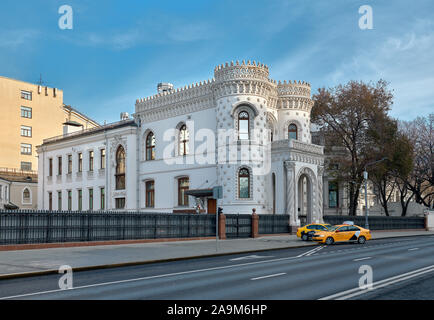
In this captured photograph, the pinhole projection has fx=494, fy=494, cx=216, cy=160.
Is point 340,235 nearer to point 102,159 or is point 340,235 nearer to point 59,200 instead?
point 102,159

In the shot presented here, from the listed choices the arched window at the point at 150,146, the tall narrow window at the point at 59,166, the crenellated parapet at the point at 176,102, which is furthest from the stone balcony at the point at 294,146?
the tall narrow window at the point at 59,166

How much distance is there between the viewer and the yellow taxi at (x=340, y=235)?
30.2 meters

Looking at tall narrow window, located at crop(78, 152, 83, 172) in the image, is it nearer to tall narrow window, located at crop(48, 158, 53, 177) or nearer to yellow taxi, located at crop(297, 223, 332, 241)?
tall narrow window, located at crop(48, 158, 53, 177)

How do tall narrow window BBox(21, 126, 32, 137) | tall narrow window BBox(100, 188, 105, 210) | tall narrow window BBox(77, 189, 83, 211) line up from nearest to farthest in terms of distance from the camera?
tall narrow window BBox(100, 188, 105, 210), tall narrow window BBox(77, 189, 83, 211), tall narrow window BBox(21, 126, 32, 137)

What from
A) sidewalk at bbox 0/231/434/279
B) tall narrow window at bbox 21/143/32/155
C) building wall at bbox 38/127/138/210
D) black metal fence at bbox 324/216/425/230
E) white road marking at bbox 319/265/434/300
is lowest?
black metal fence at bbox 324/216/425/230

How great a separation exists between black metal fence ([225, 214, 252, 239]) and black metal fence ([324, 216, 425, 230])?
11.6m

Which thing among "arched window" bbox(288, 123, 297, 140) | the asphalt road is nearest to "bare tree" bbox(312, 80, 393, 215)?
"arched window" bbox(288, 123, 297, 140)

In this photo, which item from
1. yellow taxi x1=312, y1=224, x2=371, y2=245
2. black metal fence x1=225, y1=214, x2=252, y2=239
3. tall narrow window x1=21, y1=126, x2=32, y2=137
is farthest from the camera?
tall narrow window x1=21, y1=126, x2=32, y2=137

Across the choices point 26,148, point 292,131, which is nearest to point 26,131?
point 26,148

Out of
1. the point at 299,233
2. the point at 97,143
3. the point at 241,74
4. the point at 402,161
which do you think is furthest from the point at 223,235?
the point at 402,161

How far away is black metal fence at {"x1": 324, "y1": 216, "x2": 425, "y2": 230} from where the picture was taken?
4578 cm

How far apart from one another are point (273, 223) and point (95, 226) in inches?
608
